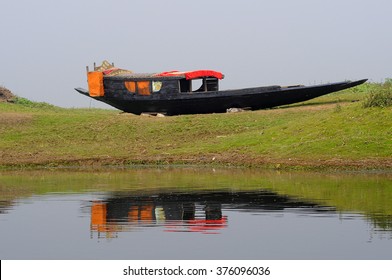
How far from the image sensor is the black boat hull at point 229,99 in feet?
161

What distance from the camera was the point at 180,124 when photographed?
46.6m

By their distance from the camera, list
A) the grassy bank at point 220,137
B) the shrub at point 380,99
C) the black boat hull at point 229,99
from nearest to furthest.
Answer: the grassy bank at point 220,137 → the shrub at point 380,99 → the black boat hull at point 229,99

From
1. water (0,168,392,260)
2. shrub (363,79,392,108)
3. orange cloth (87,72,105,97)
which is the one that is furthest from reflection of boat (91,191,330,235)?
orange cloth (87,72,105,97)

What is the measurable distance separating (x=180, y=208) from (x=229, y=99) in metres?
27.0

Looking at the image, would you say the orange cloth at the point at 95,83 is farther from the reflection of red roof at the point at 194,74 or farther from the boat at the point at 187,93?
the reflection of red roof at the point at 194,74

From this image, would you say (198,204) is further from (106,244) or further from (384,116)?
(384,116)

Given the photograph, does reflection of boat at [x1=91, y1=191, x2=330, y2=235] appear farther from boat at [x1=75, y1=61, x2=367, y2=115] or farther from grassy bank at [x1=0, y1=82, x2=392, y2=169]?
boat at [x1=75, y1=61, x2=367, y2=115]

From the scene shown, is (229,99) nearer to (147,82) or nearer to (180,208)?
(147,82)

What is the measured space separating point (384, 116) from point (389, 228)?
19432 millimetres

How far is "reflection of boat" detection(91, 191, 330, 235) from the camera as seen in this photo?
20.4m

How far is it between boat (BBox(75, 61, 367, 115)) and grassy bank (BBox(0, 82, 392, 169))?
981mm

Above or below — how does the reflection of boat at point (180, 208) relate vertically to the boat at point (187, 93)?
below

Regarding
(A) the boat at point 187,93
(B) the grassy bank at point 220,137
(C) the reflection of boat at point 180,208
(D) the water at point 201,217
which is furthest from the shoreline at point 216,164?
(A) the boat at point 187,93
